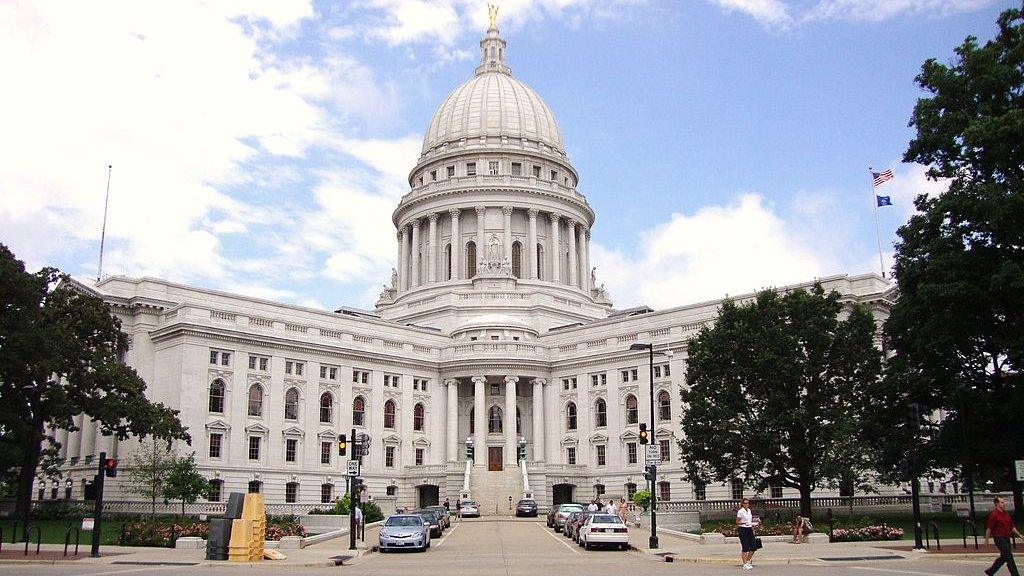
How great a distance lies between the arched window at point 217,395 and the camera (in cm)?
7938

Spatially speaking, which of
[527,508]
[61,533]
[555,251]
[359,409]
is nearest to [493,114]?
[555,251]

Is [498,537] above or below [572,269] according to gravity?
below

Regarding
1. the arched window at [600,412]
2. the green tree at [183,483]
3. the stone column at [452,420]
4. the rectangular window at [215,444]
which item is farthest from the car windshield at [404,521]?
the arched window at [600,412]

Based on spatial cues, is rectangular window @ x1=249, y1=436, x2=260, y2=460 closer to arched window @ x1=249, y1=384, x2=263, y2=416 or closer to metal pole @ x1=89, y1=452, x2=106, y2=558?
arched window @ x1=249, y1=384, x2=263, y2=416

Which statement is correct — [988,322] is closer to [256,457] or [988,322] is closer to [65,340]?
[65,340]

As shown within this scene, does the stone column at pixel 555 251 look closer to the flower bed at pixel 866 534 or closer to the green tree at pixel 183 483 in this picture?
the green tree at pixel 183 483

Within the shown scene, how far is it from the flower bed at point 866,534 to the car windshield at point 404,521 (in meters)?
18.2

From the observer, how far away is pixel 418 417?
9500 cm

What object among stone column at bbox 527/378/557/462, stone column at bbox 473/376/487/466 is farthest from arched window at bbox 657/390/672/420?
stone column at bbox 473/376/487/466

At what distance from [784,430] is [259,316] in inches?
1873

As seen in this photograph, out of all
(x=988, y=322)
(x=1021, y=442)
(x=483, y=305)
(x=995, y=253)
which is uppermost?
(x=483, y=305)

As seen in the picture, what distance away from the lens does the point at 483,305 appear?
107 m

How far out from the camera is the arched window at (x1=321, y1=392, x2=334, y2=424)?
87.2 metres

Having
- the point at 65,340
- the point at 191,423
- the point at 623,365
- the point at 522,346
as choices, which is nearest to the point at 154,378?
the point at 191,423
